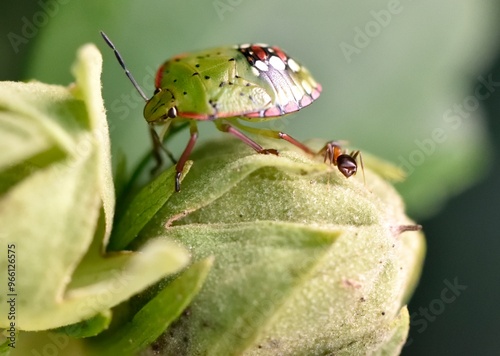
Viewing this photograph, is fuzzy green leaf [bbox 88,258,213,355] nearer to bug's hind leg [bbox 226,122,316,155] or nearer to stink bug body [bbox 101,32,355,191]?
stink bug body [bbox 101,32,355,191]

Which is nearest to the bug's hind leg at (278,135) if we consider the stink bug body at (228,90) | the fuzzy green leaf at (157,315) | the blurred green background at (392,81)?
the stink bug body at (228,90)

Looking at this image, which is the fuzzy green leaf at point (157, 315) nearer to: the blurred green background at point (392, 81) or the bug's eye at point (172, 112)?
the bug's eye at point (172, 112)

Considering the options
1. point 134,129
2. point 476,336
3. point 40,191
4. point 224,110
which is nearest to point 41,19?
point 134,129

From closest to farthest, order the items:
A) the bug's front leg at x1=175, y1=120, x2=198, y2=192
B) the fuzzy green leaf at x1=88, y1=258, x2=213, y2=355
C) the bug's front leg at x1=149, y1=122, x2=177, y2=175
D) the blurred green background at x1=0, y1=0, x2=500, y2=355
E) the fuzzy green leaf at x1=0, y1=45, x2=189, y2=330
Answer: the fuzzy green leaf at x1=0, y1=45, x2=189, y2=330, the fuzzy green leaf at x1=88, y1=258, x2=213, y2=355, the bug's front leg at x1=175, y1=120, x2=198, y2=192, the bug's front leg at x1=149, y1=122, x2=177, y2=175, the blurred green background at x1=0, y1=0, x2=500, y2=355

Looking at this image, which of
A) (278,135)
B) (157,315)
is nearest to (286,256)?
(157,315)

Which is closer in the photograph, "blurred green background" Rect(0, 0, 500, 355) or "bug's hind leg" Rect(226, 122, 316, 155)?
"bug's hind leg" Rect(226, 122, 316, 155)

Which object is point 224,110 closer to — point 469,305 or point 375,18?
point 375,18

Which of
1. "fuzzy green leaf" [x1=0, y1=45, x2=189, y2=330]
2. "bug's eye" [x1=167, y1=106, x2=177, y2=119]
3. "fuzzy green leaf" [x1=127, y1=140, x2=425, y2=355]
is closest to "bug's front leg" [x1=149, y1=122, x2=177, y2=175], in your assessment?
"bug's eye" [x1=167, y1=106, x2=177, y2=119]
